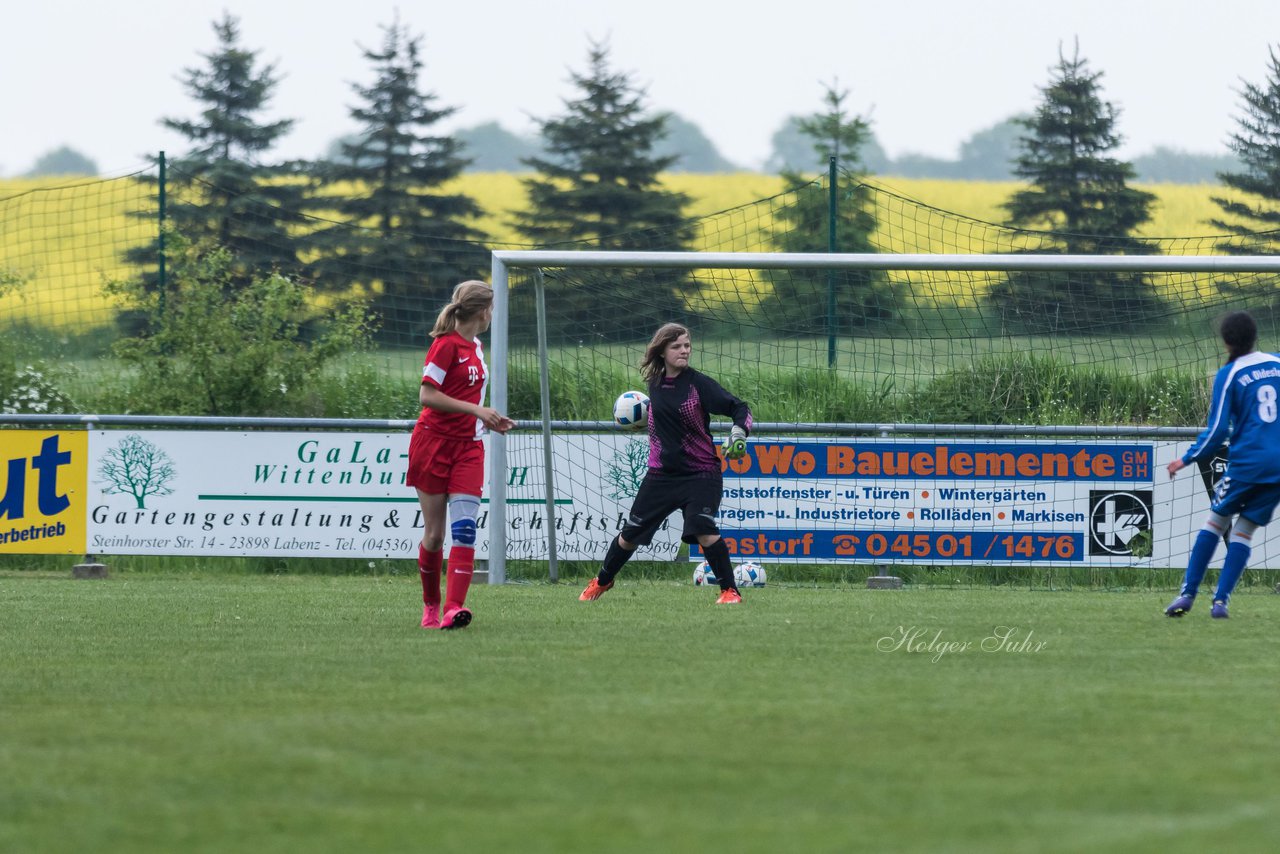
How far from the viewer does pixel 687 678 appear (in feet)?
20.3

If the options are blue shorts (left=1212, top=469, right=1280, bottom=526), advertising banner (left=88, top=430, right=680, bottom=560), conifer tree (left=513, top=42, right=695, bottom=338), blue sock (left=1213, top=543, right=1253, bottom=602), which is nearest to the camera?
blue shorts (left=1212, top=469, right=1280, bottom=526)

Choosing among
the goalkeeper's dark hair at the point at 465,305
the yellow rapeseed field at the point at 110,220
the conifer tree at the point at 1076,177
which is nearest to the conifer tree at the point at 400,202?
the yellow rapeseed field at the point at 110,220

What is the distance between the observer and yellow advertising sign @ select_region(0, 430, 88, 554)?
42.1 ft

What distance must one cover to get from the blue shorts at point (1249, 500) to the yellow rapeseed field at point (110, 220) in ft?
15.8

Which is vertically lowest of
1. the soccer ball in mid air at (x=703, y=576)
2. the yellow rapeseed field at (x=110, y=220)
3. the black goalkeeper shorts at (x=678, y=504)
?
the soccer ball in mid air at (x=703, y=576)

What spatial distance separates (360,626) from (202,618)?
43.1 inches

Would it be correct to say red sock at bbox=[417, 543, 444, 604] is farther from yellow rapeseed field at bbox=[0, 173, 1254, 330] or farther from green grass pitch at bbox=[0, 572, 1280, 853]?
yellow rapeseed field at bbox=[0, 173, 1254, 330]

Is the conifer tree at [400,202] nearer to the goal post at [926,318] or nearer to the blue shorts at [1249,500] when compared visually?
the goal post at [926,318]

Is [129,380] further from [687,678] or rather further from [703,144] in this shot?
[703,144]

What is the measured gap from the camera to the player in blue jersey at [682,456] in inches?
395

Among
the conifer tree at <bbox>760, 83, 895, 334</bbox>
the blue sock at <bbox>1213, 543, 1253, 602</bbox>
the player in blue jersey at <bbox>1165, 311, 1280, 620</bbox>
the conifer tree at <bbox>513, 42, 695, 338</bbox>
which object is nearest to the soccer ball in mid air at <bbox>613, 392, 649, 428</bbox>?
the conifer tree at <bbox>760, 83, 895, 334</bbox>

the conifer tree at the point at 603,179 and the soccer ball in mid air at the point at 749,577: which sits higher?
the conifer tree at the point at 603,179

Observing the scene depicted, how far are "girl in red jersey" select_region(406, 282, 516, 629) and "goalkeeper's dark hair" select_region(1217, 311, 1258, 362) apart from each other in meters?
4.00

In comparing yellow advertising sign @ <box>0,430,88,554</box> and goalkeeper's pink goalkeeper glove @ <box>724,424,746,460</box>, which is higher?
goalkeeper's pink goalkeeper glove @ <box>724,424,746,460</box>
